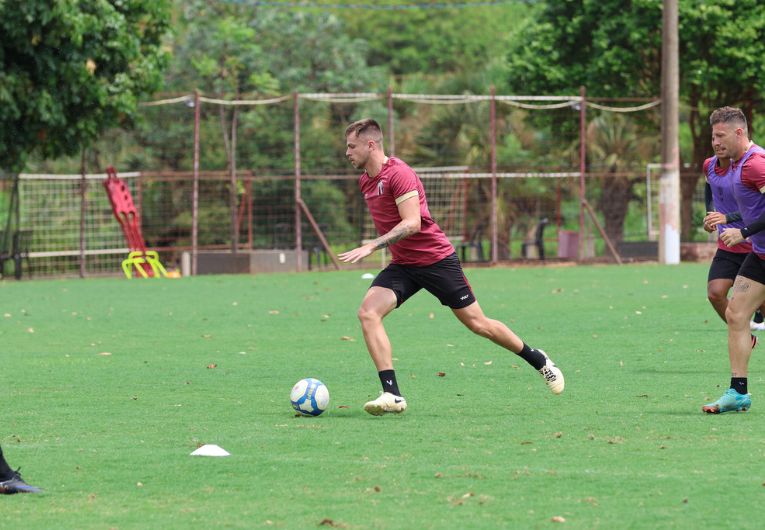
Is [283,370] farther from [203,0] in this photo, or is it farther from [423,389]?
[203,0]

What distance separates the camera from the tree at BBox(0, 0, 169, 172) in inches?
1004

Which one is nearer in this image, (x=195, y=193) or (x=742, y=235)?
(x=742, y=235)

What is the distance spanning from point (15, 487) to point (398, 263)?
3764mm

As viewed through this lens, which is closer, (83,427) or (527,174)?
(83,427)

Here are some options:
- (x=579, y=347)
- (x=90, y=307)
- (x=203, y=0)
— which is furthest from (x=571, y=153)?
(x=579, y=347)

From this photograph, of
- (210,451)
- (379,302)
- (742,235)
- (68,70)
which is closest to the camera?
(210,451)

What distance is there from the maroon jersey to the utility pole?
21.9 meters

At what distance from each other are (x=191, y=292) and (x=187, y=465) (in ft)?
53.6

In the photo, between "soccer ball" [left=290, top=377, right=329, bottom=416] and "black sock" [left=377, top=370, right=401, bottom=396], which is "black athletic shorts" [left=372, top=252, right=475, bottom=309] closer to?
"black sock" [left=377, top=370, right=401, bottom=396]

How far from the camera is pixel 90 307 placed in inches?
796

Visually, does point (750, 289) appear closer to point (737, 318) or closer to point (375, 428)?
point (737, 318)

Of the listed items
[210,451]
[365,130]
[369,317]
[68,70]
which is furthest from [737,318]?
[68,70]

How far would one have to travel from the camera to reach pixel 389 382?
9.27 metres

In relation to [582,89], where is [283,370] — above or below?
below
